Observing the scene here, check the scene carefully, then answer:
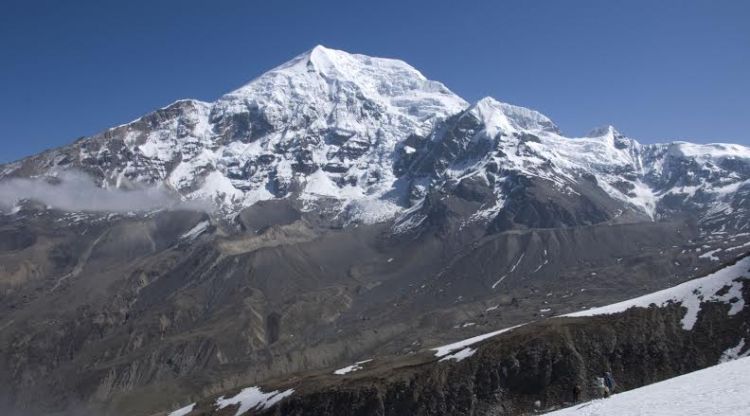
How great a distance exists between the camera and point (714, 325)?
393ft

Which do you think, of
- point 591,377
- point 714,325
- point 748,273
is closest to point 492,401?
point 591,377

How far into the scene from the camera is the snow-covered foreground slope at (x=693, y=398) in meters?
47.0


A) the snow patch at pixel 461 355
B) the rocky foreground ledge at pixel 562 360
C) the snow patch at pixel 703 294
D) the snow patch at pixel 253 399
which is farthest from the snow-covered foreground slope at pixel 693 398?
the snow patch at pixel 253 399

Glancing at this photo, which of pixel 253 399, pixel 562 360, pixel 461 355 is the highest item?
pixel 253 399

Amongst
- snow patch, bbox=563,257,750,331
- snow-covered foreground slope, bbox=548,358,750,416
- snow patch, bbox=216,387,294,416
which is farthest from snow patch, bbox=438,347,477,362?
snow-covered foreground slope, bbox=548,358,750,416

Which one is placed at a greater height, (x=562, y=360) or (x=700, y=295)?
(x=700, y=295)

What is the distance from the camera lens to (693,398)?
51.6 meters

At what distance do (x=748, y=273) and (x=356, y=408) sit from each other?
247ft

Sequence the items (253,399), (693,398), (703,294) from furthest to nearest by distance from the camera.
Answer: (253,399), (703,294), (693,398)

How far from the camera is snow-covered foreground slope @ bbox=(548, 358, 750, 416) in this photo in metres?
47.0

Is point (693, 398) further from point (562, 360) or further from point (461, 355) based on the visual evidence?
point (461, 355)

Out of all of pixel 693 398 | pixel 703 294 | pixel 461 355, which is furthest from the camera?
pixel 461 355

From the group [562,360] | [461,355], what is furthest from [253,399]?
[562,360]

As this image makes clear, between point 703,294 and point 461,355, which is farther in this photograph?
point 461,355
